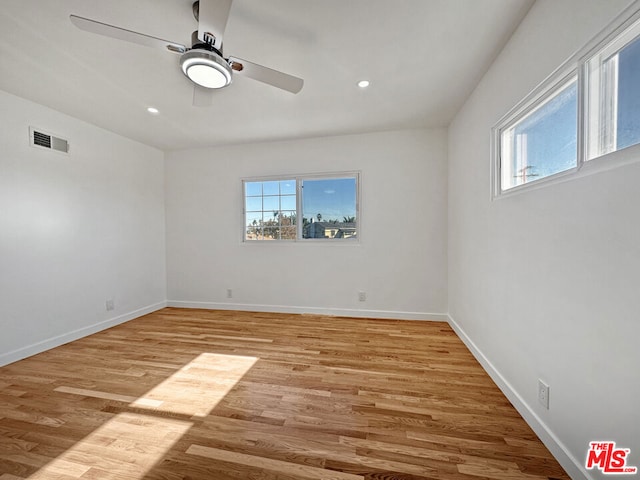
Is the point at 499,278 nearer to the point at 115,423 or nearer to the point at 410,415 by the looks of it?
the point at 410,415

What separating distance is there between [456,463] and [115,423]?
6.49 feet

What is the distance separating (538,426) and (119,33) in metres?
3.17

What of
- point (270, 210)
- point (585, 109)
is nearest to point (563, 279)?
point (585, 109)

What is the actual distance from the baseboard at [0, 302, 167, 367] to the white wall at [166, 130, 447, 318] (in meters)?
0.65

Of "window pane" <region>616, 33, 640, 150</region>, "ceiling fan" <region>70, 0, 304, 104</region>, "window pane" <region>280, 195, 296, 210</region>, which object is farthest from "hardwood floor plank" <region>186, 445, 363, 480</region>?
"window pane" <region>280, 195, 296, 210</region>

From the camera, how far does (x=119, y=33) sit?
1.43 m

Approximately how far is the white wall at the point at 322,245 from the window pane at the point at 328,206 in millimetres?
171

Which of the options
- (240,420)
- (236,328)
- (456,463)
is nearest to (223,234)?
(236,328)

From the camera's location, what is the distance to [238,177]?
13.3 ft

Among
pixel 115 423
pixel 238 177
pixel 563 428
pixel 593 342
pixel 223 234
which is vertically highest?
pixel 238 177

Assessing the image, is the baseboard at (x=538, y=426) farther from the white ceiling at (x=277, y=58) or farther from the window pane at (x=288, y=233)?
the window pane at (x=288, y=233)

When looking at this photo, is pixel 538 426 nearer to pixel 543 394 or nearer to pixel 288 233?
pixel 543 394

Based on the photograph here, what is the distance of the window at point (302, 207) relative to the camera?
3.77 metres

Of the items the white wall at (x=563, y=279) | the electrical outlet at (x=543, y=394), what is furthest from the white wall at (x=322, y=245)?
the electrical outlet at (x=543, y=394)
